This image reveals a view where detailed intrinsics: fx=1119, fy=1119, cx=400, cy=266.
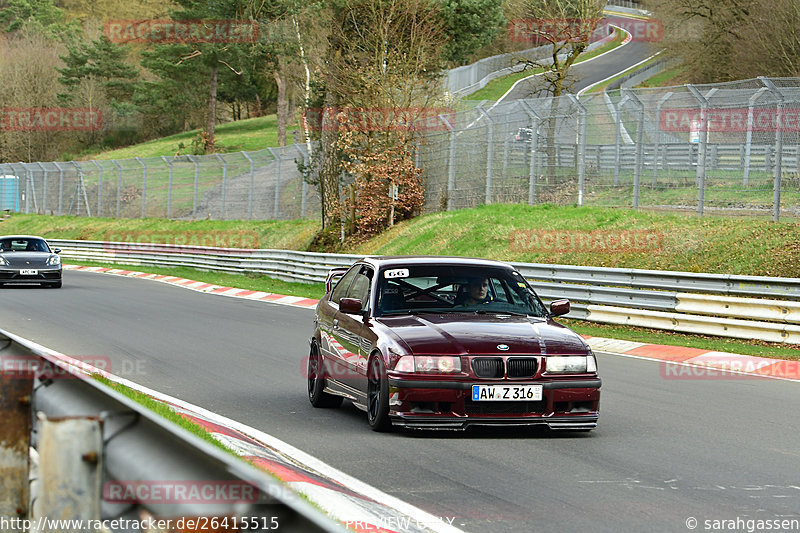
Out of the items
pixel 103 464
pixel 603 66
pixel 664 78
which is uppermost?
pixel 603 66

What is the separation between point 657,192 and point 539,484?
58.1 ft

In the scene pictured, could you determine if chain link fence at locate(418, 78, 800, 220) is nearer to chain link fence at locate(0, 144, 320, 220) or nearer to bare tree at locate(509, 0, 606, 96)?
bare tree at locate(509, 0, 606, 96)

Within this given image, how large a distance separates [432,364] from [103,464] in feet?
18.0

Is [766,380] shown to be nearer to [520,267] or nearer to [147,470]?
[520,267]

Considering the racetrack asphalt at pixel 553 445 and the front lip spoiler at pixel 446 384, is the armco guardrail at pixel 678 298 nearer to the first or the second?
the racetrack asphalt at pixel 553 445

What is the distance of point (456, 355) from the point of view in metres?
8.41

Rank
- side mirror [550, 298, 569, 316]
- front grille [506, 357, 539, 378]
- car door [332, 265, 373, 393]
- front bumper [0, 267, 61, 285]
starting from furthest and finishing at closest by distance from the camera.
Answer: front bumper [0, 267, 61, 285]
side mirror [550, 298, 569, 316]
car door [332, 265, 373, 393]
front grille [506, 357, 539, 378]

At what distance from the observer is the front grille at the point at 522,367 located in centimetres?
845

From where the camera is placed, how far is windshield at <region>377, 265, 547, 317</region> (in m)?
9.69

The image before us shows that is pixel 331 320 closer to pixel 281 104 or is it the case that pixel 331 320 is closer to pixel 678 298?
pixel 678 298

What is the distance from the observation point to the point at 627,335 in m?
17.7

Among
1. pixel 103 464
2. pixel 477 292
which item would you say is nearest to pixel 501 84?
pixel 477 292

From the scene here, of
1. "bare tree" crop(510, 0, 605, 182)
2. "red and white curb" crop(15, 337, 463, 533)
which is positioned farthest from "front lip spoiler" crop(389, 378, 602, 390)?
"bare tree" crop(510, 0, 605, 182)

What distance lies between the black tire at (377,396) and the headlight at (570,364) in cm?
126
